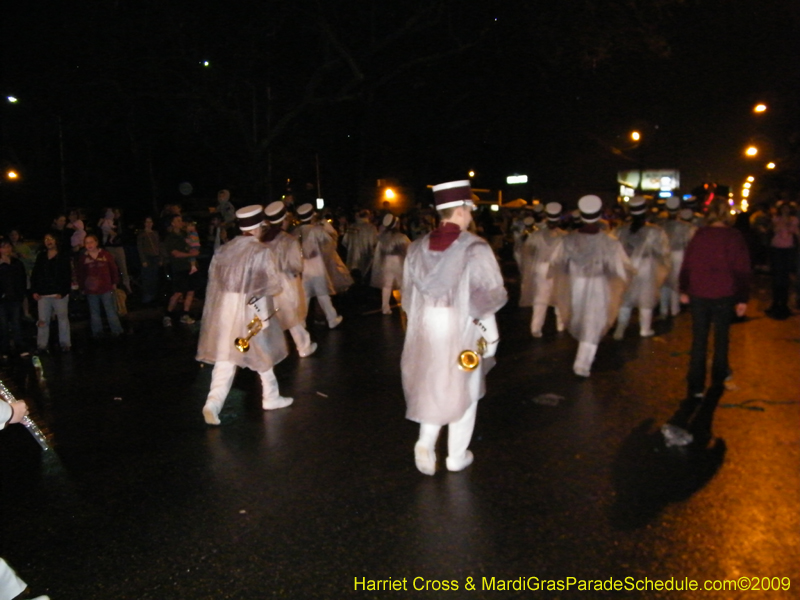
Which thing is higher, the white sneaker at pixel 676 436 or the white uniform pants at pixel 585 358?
the white uniform pants at pixel 585 358

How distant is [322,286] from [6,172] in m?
17.2

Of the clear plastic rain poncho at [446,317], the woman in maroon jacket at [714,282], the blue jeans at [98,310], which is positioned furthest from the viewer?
the blue jeans at [98,310]

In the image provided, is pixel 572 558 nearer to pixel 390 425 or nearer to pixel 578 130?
pixel 390 425

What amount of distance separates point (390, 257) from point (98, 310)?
4.64 m

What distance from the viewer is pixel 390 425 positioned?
6.47 m

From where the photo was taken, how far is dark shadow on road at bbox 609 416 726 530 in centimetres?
462

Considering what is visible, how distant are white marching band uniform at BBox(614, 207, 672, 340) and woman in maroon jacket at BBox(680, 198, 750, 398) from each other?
10.2ft

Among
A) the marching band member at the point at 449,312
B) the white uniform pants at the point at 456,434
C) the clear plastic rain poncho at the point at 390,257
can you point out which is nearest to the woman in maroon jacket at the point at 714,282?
the marching band member at the point at 449,312

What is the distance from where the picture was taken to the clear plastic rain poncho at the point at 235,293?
6375 mm

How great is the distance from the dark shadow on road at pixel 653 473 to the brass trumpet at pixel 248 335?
302cm

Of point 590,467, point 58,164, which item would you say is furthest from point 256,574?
point 58,164

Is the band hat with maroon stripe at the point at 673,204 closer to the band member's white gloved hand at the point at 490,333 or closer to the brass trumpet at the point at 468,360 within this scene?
the band member's white gloved hand at the point at 490,333

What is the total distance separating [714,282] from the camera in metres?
6.62

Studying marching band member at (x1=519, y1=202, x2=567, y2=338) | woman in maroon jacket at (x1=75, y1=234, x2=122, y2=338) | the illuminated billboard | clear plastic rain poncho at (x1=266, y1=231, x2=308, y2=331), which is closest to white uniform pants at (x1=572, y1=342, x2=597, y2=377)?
marching band member at (x1=519, y1=202, x2=567, y2=338)
